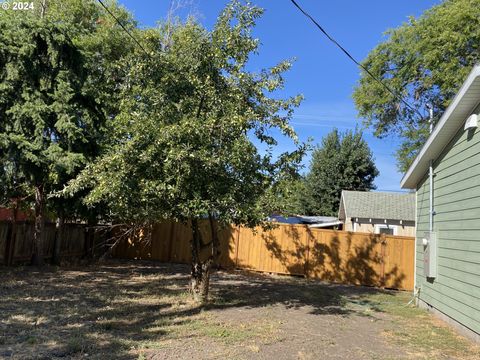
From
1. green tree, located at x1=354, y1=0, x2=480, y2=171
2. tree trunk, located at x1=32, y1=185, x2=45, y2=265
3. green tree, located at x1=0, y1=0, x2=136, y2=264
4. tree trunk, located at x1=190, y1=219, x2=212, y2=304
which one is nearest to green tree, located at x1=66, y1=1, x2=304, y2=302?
tree trunk, located at x1=190, y1=219, x2=212, y2=304

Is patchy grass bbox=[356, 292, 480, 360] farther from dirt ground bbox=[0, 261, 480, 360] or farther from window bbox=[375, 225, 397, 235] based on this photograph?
window bbox=[375, 225, 397, 235]

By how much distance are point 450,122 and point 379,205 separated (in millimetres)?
17594

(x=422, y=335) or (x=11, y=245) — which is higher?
(x=11, y=245)

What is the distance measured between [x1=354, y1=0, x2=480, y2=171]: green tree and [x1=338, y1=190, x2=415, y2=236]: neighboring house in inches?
91.1

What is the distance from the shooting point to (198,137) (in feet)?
25.0

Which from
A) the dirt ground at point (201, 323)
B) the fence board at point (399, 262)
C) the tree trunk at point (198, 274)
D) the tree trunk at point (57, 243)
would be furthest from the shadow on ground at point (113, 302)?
the tree trunk at point (57, 243)

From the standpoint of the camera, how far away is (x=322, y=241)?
1562cm

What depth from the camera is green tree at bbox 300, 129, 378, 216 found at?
36.8m

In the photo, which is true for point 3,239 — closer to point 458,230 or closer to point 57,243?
point 57,243

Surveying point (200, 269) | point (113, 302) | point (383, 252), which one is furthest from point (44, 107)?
point (383, 252)

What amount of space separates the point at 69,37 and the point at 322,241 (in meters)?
10.3

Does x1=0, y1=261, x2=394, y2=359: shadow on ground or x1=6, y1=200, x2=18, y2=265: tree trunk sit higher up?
x1=6, y1=200, x2=18, y2=265: tree trunk

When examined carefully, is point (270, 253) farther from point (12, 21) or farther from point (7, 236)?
point (12, 21)

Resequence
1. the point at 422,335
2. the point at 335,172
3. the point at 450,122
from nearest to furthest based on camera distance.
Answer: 1. the point at 422,335
2. the point at 450,122
3. the point at 335,172
